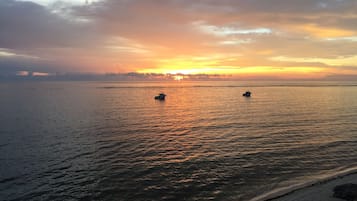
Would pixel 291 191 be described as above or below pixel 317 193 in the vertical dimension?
below

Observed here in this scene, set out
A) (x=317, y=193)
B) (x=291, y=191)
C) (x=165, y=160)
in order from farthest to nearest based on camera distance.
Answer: (x=165, y=160)
(x=291, y=191)
(x=317, y=193)

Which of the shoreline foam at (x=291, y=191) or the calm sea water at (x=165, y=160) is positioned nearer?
the shoreline foam at (x=291, y=191)

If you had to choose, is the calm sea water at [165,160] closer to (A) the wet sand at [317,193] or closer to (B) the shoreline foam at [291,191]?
(B) the shoreline foam at [291,191]

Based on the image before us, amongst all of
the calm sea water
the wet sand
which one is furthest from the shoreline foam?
the calm sea water

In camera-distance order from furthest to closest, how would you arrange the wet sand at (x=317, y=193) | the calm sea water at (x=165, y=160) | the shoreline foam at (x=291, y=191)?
the calm sea water at (x=165, y=160)
the shoreline foam at (x=291, y=191)
the wet sand at (x=317, y=193)

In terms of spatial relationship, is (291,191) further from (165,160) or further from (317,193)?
(165,160)

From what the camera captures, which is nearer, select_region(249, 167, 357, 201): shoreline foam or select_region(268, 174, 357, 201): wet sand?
select_region(268, 174, 357, 201): wet sand

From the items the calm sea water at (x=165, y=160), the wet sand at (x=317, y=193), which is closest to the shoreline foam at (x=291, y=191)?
the wet sand at (x=317, y=193)

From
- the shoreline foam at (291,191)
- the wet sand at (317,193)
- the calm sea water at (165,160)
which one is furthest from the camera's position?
the calm sea water at (165,160)

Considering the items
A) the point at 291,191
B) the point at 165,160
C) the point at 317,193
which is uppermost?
the point at 317,193

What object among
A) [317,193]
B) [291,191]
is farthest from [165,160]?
[317,193]

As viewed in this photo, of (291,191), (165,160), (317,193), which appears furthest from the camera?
(165,160)

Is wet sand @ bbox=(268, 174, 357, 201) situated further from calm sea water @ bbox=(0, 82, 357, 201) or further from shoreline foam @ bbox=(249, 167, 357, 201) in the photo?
calm sea water @ bbox=(0, 82, 357, 201)

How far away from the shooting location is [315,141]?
123 feet
